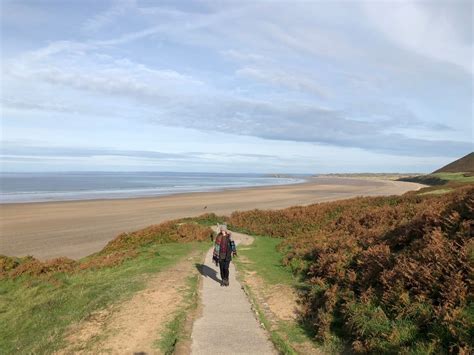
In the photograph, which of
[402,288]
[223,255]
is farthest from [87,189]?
[402,288]

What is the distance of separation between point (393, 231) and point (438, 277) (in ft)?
13.3

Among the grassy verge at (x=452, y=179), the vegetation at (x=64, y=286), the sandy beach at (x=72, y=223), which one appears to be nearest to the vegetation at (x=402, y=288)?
the vegetation at (x=64, y=286)

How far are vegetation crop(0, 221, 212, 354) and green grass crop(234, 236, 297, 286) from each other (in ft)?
8.09

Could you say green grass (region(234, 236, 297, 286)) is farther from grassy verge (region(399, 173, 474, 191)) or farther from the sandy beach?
grassy verge (region(399, 173, 474, 191))

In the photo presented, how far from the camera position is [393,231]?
38.4 feet

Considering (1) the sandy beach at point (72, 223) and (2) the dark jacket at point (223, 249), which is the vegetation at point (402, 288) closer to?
(2) the dark jacket at point (223, 249)

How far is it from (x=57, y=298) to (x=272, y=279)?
6.53 m

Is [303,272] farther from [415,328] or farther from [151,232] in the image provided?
[151,232]

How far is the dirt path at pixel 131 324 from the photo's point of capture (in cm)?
823

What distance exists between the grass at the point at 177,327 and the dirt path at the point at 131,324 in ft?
0.47

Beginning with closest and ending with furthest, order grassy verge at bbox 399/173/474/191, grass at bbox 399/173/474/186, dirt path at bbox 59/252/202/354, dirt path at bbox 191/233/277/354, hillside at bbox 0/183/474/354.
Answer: hillside at bbox 0/183/474/354, dirt path at bbox 191/233/277/354, dirt path at bbox 59/252/202/354, grassy verge at bbox 399/173/474/191, grass at bbox 399/173/474/186

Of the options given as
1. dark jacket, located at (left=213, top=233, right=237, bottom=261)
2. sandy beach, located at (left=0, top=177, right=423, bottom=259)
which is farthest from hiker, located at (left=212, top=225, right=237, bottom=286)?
sandy beach, located at (left=0, top=177, right=423, bottom=259)

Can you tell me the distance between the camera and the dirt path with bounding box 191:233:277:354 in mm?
7621

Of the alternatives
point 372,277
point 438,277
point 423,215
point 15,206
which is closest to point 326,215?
point 423,215
